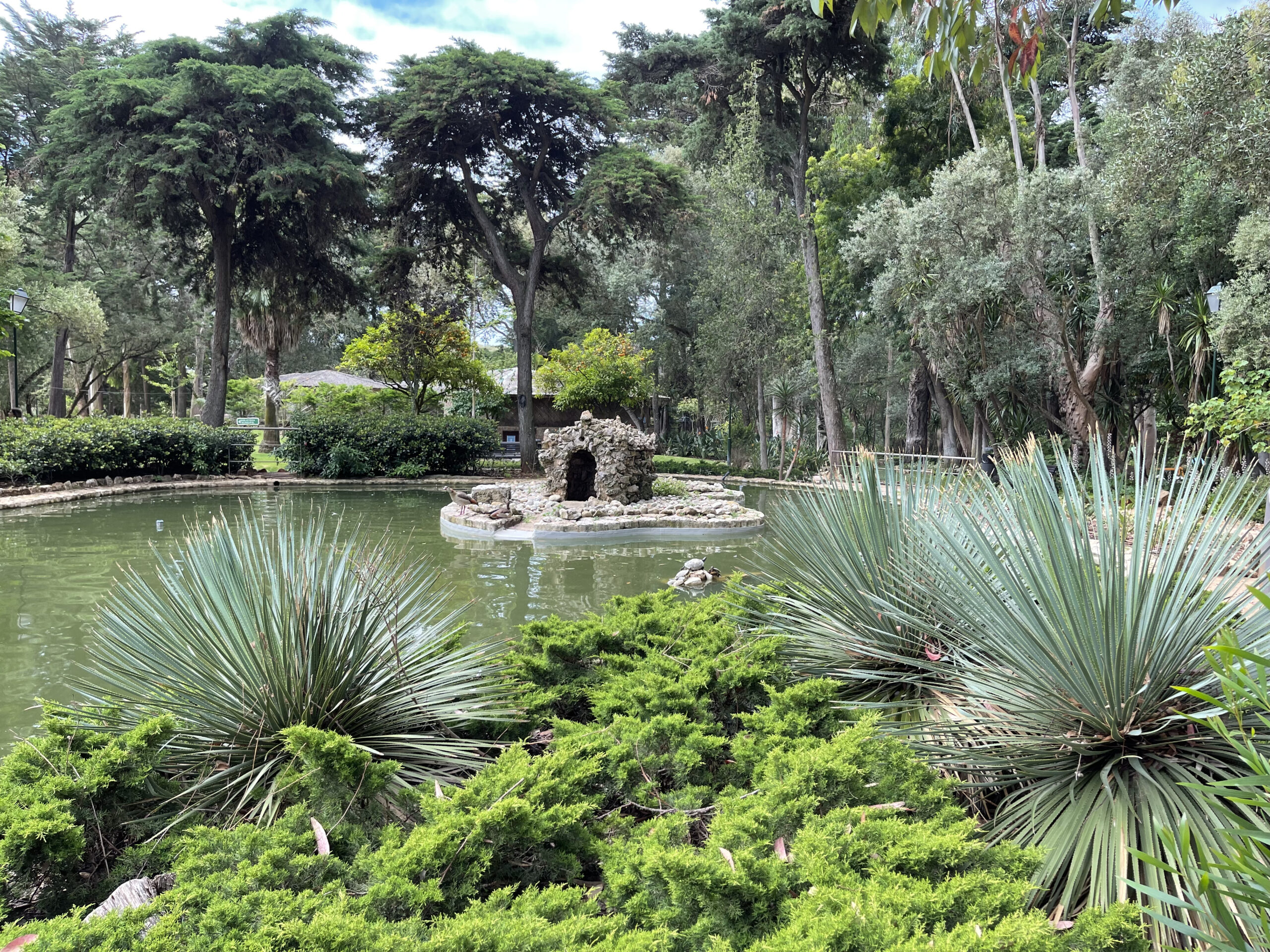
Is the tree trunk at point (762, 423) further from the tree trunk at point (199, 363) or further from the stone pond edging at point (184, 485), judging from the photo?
the tree trunk at point (199, 363)

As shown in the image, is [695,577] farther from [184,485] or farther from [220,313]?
[220,313]

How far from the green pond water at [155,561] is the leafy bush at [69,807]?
4.47 feet

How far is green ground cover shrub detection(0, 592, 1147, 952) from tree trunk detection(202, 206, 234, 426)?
65.7ft

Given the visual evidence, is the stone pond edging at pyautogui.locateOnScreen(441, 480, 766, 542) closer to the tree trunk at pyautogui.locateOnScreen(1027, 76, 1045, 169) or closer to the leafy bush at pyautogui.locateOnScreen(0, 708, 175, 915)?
the leafy bush at pyautogui.locateOnScreen(0, 708, 175, 915)

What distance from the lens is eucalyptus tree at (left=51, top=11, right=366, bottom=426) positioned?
679 inches

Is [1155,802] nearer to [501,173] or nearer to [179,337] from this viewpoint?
[501,173]

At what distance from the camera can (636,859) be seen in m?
1.58

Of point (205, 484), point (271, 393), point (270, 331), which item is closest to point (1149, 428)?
point (205, 484)

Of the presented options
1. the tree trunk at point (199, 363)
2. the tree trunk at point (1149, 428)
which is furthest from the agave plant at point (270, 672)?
the tree trunk at point (199, 363)

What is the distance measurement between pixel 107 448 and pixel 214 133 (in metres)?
8.04

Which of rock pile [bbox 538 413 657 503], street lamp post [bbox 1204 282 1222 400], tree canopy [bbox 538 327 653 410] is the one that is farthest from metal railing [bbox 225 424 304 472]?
street lamp post [bbox 1204 282 1222 400]

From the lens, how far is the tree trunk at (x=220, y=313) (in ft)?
63.3

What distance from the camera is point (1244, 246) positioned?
30.0 feet

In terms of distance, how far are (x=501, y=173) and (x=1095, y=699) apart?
835 inches
